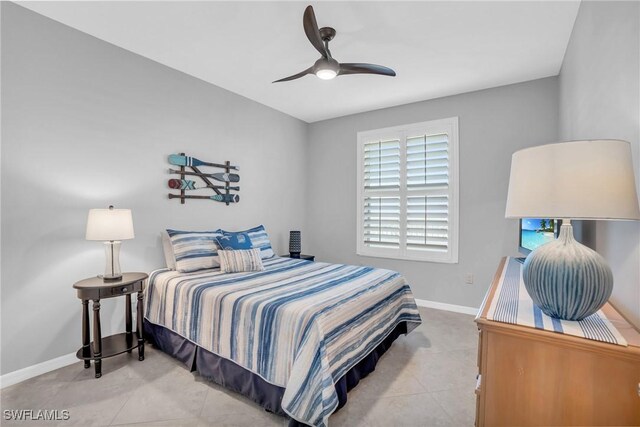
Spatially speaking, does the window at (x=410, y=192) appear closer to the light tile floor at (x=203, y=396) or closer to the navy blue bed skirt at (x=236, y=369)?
the navy blue bed skirt at (x=236, y=369)

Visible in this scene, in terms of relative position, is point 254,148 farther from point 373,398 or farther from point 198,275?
point 373,398

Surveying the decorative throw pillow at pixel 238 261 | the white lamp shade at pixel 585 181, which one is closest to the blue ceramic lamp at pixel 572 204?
the white lamp shade at pixel 585 181

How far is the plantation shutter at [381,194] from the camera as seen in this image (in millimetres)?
4168

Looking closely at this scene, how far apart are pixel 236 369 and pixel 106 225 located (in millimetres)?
1434

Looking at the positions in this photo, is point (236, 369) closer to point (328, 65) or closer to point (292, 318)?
point (292, 318)

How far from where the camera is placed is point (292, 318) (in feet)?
6.01

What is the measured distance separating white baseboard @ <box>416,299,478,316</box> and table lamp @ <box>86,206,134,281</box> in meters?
3.40

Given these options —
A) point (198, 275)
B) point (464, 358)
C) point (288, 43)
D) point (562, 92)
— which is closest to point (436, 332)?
point (464, 358)

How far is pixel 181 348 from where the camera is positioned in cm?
247

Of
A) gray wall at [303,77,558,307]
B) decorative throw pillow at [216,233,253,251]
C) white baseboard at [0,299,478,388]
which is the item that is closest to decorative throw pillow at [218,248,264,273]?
decorative throw pillow at [216,233,253,251]

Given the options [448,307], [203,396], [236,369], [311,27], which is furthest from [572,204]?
[448,307]

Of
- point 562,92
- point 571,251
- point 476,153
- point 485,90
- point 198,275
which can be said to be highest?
point 485,90

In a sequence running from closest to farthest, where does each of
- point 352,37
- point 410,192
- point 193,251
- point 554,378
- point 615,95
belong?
point 554,378 → point 615,95 → point 352,37 → point 193,251 → point 410,192

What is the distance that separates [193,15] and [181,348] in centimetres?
Result: 258
